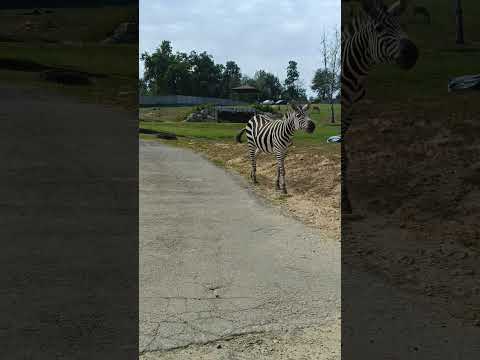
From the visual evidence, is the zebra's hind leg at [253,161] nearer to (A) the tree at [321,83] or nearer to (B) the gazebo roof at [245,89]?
(B) the gazebo roof at [245,89]

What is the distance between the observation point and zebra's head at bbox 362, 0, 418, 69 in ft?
15.6

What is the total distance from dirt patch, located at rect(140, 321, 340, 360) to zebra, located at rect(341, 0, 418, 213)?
2.62m

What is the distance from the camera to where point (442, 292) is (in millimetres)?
4559

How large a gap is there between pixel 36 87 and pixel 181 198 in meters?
4.86

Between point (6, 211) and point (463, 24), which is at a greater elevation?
point (463, 24)

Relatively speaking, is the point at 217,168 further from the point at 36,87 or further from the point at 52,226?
the point at 36,87

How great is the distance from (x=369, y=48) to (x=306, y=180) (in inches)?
91.9

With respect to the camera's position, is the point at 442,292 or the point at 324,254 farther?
the point at 324,254

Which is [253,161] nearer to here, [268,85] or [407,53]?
[268,85]

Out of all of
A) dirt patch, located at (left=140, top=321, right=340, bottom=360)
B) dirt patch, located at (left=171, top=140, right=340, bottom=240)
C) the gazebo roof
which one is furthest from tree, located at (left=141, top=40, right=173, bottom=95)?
dirt patch, located at (left=140, top=321, right=340, bottom=360)

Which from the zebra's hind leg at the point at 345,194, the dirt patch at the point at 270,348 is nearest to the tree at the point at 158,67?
the zebra's hind leg at the point at 345,194

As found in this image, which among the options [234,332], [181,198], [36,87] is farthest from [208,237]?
[36,87]

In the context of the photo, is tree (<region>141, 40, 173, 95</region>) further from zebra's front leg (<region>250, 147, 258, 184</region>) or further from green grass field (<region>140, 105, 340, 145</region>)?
zebra's front leg (<region>250, 147, 258, 184</region>)

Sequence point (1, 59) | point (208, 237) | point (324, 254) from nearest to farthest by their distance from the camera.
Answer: point (324, 254) → point (208, 237) → point (1, 59)
